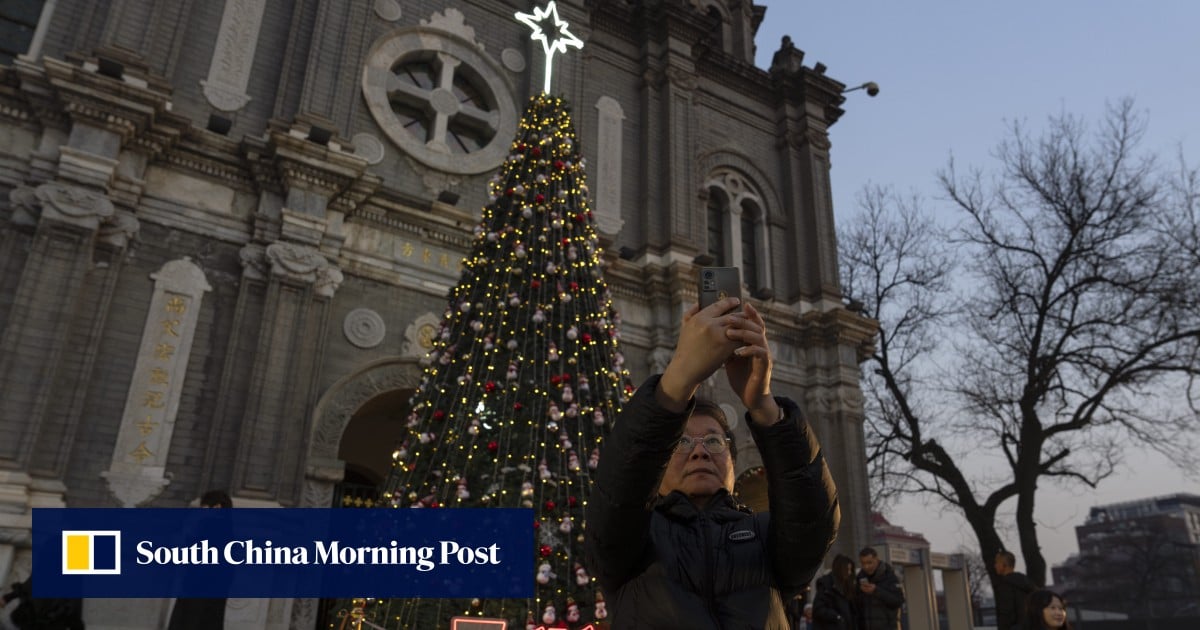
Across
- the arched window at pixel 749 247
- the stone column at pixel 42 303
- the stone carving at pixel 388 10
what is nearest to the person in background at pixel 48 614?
the stone column at pixel 42 303

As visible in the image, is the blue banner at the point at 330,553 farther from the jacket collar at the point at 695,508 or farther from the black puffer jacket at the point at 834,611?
the jacket collar at the point at 695,508

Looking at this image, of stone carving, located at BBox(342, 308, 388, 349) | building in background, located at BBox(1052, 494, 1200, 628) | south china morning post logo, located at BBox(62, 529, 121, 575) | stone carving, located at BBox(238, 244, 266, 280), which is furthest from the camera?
building in background, located at BBox(1052, 494, 1200, 628)

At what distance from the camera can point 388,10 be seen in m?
13.4

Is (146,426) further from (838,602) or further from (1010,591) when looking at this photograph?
(1010,591)

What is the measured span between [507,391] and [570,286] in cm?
127

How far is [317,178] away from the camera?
10.8m

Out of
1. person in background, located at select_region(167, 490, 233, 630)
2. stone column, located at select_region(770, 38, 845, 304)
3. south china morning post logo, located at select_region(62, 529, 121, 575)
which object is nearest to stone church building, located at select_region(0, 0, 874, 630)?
stone column, located at select_region(770, 38, 845, 304)

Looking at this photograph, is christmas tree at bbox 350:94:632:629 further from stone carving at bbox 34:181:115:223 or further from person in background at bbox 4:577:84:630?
stone carving at bbox 34:181:115:223

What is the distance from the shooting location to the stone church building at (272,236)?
901cm

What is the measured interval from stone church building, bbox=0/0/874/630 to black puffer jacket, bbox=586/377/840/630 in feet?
28.2

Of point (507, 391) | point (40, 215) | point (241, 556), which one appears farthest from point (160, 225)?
point (507, 391)

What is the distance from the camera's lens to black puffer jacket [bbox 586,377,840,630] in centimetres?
163

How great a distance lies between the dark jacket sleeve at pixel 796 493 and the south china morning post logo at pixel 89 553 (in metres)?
6.28

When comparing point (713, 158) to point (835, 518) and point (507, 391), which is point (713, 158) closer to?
point (507, 391)
